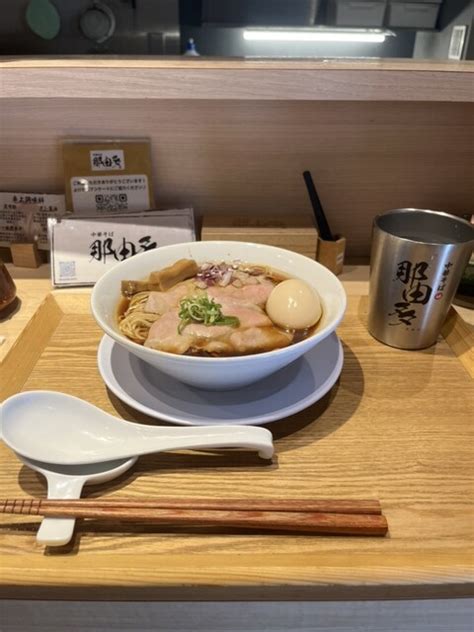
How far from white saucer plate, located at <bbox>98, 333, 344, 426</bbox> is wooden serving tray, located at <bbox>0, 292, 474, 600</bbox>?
4 cm

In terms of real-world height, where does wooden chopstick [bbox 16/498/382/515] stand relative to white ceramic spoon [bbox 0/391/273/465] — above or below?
below

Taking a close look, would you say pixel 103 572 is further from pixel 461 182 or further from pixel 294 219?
pixel 461 182

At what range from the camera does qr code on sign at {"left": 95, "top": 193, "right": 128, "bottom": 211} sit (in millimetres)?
1184

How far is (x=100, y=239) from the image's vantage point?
1147 millimetres

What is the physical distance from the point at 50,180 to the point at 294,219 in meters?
0.60

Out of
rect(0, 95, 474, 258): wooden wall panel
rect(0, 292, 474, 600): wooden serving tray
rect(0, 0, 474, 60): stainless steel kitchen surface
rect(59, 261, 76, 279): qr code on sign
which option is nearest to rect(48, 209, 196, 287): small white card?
rect(59, 261, 76, 279): qr code on sign

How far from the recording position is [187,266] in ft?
3.11

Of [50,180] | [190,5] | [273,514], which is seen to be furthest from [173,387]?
[190,5]

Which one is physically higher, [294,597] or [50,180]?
[50,180]

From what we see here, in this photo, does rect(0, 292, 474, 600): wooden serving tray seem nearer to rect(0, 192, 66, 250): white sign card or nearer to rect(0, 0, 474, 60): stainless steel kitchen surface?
rect(0, 192, 66, 250): white sign card

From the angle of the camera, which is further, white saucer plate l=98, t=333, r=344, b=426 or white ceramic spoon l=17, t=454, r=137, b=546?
white saucer plate l=98, t=333, r=344, b=426

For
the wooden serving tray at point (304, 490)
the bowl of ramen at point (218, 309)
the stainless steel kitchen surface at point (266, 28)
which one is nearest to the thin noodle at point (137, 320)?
the bowl of ramen at point (218, 309)

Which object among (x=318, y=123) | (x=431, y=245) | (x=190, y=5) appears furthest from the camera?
(x=190, y=5)

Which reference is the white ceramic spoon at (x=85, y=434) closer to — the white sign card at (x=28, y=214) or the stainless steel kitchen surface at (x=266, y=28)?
the white sign card at (x=28, y=214)
